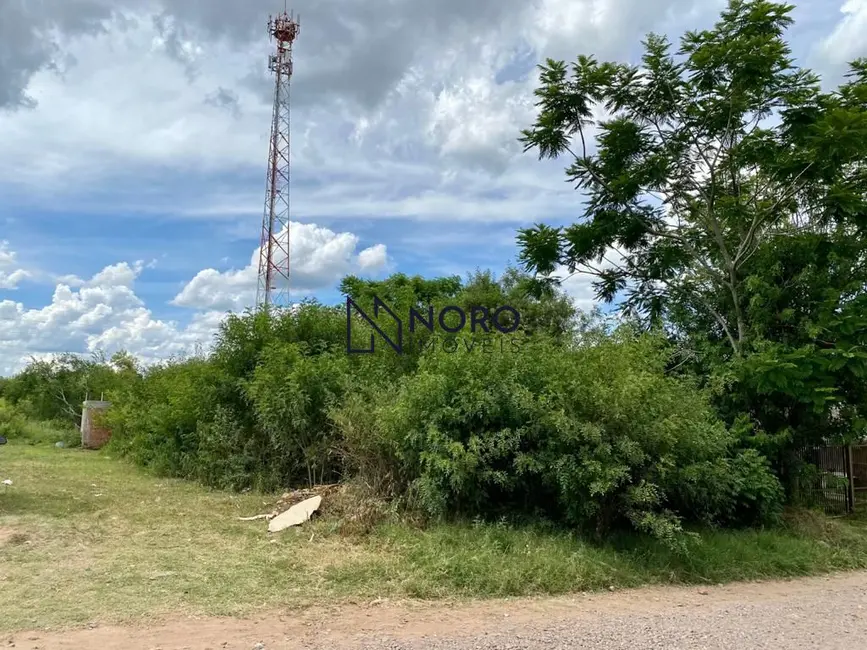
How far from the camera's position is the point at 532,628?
444 centimetres

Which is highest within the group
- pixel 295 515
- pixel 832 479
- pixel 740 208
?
pixel 740 208

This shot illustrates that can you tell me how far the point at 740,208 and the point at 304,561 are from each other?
686cm

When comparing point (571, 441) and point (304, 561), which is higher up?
point (571, 441)

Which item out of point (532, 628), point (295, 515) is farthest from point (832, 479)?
point (295, 515)

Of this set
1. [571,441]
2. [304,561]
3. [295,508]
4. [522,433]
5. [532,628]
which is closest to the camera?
[532,628]

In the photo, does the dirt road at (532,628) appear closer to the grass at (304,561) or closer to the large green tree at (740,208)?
the grass at (304,561)

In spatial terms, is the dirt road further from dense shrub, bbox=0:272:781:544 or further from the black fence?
the black fence

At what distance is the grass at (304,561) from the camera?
492cm

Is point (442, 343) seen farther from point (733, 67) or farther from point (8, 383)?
point (8, 383)

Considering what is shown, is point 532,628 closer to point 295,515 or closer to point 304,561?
point 304,561

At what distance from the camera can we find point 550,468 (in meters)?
6.25

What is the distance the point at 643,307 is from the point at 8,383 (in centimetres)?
2732

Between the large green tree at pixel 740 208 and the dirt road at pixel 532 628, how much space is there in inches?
136

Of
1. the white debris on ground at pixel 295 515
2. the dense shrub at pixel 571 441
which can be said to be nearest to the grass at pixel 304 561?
the white debris on ground at pixel 295 515
